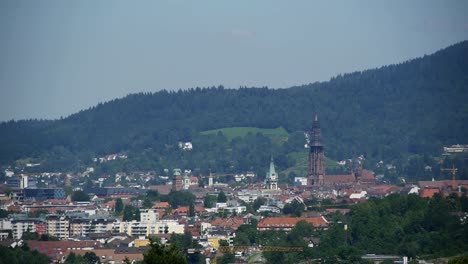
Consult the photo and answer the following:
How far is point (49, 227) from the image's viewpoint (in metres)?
109

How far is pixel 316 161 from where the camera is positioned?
169m

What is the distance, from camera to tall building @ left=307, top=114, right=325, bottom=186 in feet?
538

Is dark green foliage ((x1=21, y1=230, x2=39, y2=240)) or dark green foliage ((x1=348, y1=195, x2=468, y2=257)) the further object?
dark green foliage ((x1=21, y1=230, x2=39, y2=240))

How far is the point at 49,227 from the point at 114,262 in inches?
1099

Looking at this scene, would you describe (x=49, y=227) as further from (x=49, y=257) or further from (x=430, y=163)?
(x=430, y=163)

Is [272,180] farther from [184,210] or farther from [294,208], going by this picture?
[294,208]

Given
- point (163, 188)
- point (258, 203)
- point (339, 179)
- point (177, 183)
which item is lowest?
point (258, 203)

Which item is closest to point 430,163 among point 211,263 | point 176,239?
point 176,239

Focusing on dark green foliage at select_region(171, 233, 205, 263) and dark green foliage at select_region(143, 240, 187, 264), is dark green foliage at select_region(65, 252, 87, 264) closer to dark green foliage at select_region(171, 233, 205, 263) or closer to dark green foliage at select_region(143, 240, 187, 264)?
dark green foliage at select_region(171, 233, 205, 263)

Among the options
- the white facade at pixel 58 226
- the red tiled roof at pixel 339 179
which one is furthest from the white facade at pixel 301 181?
the white facade at pixel 58 226

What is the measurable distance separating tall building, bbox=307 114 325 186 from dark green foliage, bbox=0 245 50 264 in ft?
274

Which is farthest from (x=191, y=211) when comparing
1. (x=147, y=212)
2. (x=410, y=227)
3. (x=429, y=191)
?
(x=410, y=227)

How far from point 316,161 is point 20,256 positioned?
94873 mm

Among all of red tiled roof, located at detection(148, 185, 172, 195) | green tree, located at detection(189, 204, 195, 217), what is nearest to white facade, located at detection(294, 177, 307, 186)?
red tiled roof, located at detection(148, 185, 172, 195)
